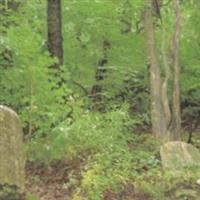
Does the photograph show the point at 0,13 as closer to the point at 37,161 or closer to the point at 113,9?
the point at 113,9

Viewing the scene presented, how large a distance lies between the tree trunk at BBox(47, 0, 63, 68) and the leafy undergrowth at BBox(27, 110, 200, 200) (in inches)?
97.6

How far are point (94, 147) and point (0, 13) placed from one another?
14.4ft

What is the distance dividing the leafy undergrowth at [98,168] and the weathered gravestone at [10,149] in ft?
3.78

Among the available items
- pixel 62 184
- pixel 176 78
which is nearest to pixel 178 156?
pixel 62 184

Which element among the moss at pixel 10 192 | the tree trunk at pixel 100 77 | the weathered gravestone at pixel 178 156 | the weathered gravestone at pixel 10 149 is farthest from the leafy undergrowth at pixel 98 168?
the tree trunk at pixel 100 77

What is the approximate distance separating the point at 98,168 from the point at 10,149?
1.86 m

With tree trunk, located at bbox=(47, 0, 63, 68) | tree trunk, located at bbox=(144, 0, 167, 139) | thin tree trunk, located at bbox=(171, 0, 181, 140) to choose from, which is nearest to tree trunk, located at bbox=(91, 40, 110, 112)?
tree trunk, located at bbox=(144, 0, 167, 139)

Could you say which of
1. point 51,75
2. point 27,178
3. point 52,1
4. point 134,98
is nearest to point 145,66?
point 134,98

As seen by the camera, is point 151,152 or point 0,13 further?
point 0,13

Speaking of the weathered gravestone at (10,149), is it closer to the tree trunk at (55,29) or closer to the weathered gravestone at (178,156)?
the weathered gravestone at (178,156)

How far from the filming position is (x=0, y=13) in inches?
496

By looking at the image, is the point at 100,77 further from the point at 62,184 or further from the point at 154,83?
the point at 62,184

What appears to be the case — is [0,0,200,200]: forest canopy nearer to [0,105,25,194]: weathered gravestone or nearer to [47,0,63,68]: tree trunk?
[47,0,63,68]: tree trunk

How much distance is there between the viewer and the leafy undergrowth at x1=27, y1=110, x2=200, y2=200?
873 cm
